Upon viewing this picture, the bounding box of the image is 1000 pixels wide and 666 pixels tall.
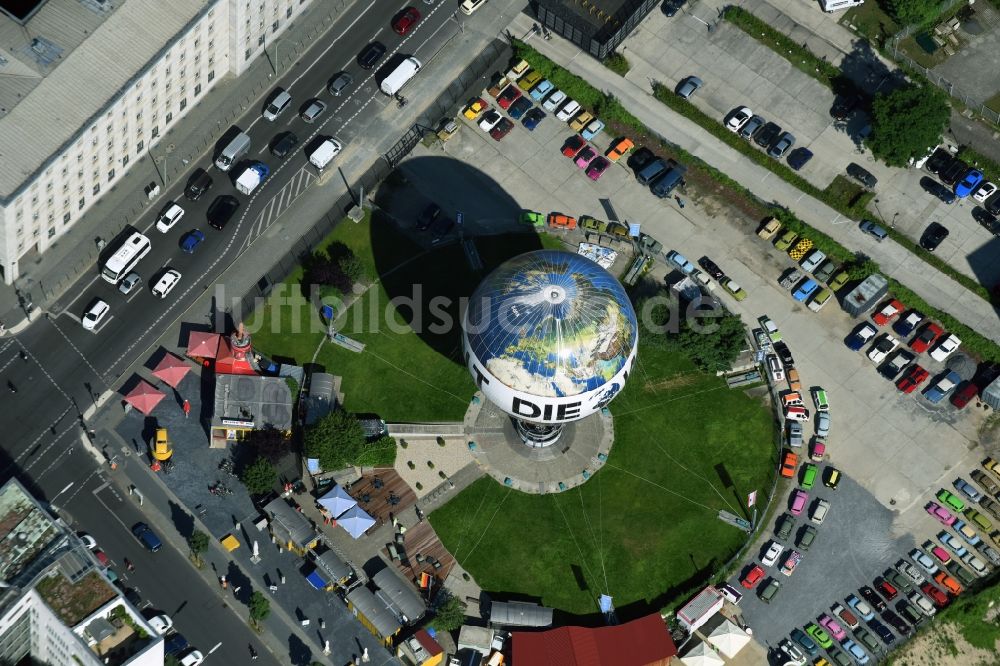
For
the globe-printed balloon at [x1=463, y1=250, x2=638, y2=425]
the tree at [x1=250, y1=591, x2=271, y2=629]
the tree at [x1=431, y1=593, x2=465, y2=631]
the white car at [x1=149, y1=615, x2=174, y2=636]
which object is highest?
the globe-printed balloon at [x1=463, y1=250, x2=638, y2=425]

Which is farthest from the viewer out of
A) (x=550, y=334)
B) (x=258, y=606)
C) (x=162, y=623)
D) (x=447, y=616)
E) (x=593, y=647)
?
(x=447, y=616)

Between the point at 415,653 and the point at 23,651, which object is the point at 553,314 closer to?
the point at 415,653

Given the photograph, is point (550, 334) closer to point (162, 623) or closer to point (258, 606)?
point (258, 606)

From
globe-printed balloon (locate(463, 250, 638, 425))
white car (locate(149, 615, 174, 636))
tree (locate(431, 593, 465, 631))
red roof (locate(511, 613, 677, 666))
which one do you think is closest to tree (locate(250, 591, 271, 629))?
white car (locate(149, 615, 174, 636))

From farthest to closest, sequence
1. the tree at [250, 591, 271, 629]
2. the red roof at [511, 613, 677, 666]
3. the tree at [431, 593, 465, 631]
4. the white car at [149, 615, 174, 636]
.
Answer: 1. the tree at [431, 593, 465, 631]
2. the tree at [250, 591, 271, 629]
3. the white car at [149, 615, 174, 636]
4. the red roof at [511, 613, 677, 666]

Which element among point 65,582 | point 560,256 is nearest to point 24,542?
point 65,582

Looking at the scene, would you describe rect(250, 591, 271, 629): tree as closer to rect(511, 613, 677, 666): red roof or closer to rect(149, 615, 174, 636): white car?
rect(149, 615, 174, 636): white car

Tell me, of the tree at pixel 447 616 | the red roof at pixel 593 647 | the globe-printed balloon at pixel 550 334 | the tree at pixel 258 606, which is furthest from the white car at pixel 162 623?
the globe-printed balloon at pixel 550 334

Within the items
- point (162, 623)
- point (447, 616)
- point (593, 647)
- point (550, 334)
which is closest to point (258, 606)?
point (162, 623)
